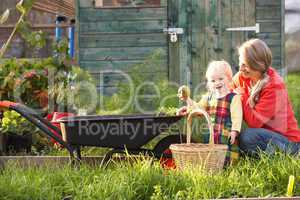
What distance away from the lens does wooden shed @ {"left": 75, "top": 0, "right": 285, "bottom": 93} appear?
8.34m

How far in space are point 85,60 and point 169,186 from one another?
4.99 metres

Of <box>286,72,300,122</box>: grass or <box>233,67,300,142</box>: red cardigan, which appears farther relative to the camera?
<box>286,72,300,122</box>: grass

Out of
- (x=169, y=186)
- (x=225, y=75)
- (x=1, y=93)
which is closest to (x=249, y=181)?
(x=169, y=186)

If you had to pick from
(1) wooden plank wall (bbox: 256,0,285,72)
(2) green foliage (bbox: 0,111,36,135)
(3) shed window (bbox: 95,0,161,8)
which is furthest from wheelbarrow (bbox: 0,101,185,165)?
(1) wooden plank wall (bbox: 256,0,285,72)

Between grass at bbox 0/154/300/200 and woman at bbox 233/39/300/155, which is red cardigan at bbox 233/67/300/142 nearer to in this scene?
woman at bbox 233/39/300/155

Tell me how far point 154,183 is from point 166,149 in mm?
1141

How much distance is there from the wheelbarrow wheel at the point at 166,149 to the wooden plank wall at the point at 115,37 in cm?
349

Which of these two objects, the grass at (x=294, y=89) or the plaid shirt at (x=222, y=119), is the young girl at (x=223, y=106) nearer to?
the plaid shirt at (x=222, y=119)

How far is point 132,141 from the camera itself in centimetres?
457

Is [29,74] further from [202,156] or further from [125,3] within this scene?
[202,156]

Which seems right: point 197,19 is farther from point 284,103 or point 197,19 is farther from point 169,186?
point 169,186

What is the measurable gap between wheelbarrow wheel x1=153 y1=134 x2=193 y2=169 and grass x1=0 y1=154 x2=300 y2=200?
73 centimetres

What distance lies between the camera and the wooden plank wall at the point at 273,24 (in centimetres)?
838

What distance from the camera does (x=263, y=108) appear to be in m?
4.56
